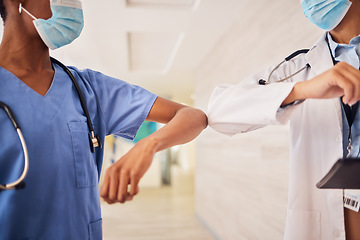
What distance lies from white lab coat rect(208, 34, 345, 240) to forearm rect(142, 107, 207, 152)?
6 centimetres

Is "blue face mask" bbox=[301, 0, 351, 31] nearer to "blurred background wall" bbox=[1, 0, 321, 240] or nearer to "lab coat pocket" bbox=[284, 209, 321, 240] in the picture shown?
"lab coat pocket" bbox=[284, 209, 321, 240]

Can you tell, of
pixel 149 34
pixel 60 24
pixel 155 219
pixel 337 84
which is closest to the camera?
pixel 337 84

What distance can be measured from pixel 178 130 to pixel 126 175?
0.71 ft

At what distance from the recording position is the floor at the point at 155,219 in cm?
331

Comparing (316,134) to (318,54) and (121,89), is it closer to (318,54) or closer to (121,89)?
(318,54)

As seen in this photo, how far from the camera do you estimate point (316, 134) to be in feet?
2.73

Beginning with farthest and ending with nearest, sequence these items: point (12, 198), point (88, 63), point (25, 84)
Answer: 1. point (88, 63)
2. point (25, 84)
3. point (12, 198)

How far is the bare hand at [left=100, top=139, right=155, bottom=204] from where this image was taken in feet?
1.50

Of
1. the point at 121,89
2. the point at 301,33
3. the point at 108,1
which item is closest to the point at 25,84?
the point at 121,89

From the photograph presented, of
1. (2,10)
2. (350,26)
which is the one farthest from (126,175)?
(350,26)

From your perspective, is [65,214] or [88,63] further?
[88,63]

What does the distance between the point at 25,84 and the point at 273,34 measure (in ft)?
5.15

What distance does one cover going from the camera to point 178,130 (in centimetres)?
67

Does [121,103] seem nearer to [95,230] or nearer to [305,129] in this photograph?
[95,230]
